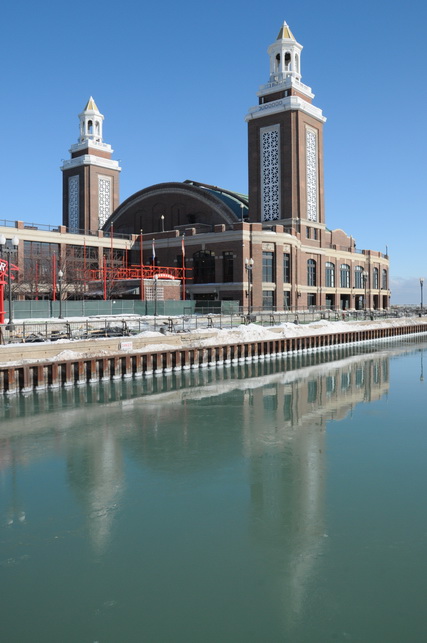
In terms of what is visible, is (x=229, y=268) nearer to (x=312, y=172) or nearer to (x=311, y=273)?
(x=311, y=273)

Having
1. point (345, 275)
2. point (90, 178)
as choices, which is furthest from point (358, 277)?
point (90, 178)

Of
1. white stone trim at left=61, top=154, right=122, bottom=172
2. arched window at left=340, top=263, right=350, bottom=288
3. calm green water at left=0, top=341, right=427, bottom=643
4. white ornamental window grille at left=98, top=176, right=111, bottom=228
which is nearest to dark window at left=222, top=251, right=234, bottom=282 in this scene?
arched window at left=340, top=263, right=350, bottom=288

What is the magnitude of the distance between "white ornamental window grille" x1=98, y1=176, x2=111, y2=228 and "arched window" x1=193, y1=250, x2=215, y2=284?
136 feet

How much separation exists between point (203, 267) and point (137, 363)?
40651 millimetres

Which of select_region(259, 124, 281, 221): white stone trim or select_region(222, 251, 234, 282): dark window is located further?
select_region(259, 124, 281, 221): white stone trim

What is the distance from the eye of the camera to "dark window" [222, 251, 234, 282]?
70750mm

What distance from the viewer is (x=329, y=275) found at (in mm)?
89188

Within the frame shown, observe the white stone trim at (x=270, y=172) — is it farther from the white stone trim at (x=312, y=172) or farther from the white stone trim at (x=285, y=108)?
the white stone trim at (x=312, y=172)

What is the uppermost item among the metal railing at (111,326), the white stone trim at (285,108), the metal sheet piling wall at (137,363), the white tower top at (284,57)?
the white tower top at (284,57)

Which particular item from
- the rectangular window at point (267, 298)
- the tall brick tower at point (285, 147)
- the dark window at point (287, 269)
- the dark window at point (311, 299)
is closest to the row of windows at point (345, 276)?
the dark window at point (311, 299)

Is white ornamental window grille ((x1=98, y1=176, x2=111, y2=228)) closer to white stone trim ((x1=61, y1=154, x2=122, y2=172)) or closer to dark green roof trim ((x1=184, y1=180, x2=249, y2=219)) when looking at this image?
white stone trim ((x1=61, y1=154, x2=122, y2=172))

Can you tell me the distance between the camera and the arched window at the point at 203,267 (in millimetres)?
73375

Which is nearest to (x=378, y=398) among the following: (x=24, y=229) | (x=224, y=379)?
(x=224, y=379)

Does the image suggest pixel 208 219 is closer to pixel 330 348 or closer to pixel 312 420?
pixel 330 348
